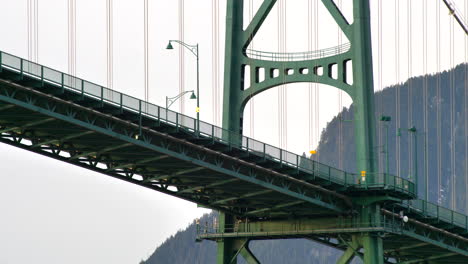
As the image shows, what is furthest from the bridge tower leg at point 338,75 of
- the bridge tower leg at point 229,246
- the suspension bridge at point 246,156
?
the bridge tower leg at point 229,246

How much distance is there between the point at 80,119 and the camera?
6931 cm

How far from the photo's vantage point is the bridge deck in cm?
6669

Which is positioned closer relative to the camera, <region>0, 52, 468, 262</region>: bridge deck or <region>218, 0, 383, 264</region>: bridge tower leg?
<region>0, 52, 468, 262</region>: bridge deck

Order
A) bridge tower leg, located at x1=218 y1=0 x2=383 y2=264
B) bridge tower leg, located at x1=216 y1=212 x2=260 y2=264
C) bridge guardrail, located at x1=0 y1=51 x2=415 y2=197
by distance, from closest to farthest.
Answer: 1. bridge guardrail, located at x1=0 y1=51 x2=415 y2=197
2. bridge tower leg, located at x1=218 y1=0 x2=383 y2=264
3. bridge tower leg, located at x1=216 y1=212 x2=260 y2=264

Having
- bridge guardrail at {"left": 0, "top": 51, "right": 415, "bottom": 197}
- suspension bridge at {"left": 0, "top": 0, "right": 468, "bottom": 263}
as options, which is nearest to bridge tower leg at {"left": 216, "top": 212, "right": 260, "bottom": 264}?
suspension bridge at {"left": 0, "top": 0, "right": 468, "bottom": 263}

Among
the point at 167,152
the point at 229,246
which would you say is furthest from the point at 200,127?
the point at 229,246

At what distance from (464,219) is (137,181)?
114 feet

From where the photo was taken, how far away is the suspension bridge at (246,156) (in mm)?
70125

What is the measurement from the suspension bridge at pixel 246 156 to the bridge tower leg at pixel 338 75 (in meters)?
0.06

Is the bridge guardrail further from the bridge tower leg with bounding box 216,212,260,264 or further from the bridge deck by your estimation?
the bridge tower leg with bounding box 216,212,260,264

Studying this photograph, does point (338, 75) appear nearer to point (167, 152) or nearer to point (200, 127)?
point (200, 127)

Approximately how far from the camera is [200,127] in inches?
2980

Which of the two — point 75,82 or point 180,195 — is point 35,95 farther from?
point 180,195

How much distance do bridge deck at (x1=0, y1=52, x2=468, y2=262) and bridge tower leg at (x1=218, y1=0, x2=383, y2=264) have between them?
1951 millimetres
